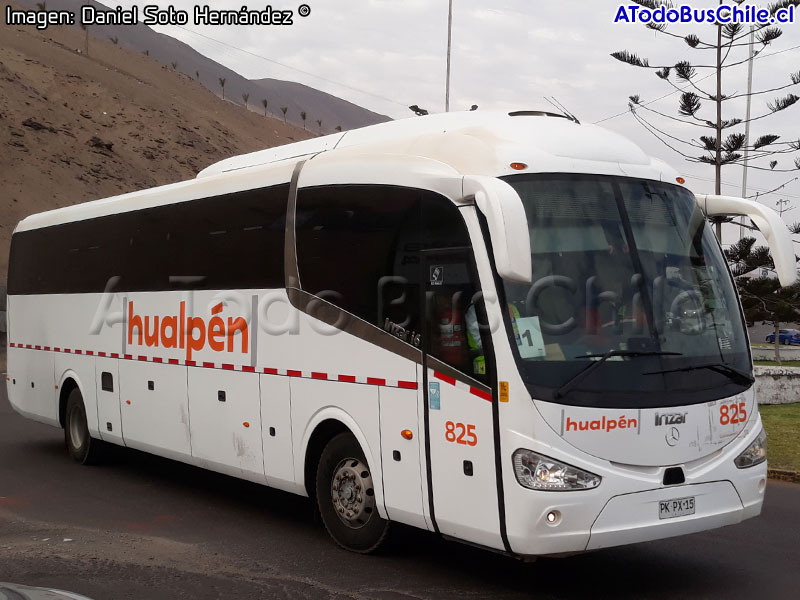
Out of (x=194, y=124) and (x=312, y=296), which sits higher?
(x=194, y=124)

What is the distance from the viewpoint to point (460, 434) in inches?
285

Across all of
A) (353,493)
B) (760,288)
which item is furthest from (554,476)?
(760,288)

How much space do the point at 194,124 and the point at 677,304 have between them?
9442 cm

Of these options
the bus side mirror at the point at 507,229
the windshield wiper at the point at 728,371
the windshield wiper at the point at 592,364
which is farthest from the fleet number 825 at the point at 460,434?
the windshield wiper at the point at 728,371

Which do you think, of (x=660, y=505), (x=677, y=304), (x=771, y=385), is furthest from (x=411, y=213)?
(x=771, y=385)

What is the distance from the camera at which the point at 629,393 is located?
691cm

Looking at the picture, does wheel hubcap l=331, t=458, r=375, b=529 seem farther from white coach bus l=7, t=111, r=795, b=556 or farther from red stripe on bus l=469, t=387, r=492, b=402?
red stripe on bus l=469, t=387, r=492, b=402

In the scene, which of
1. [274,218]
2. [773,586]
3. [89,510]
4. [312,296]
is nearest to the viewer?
[773,586]

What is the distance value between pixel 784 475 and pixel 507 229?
297 inches

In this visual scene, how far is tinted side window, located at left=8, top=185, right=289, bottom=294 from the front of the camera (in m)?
9.70

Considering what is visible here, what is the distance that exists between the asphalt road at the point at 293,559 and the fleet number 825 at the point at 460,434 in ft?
3.31

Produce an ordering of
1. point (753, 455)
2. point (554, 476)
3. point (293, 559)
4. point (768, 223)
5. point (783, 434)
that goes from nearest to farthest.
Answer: point (554, 476), point (753, 455), point (768, 223), point (293, 559), point (783, 434)

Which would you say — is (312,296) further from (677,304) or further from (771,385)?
(771,385)

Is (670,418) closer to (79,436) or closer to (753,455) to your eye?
(753,455)
